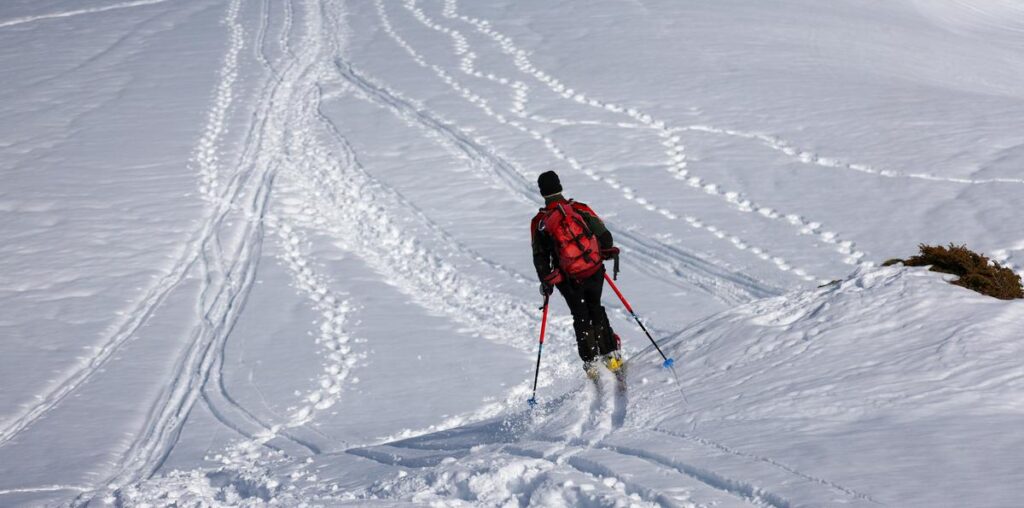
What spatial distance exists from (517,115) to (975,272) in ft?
35.3

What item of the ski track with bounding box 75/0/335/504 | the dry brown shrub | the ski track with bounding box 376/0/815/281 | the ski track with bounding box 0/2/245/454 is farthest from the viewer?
the ski track with bounding box 376/0/815/281

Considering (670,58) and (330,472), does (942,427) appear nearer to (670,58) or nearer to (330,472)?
(330,472)

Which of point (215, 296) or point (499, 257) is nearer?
point (215, 296)

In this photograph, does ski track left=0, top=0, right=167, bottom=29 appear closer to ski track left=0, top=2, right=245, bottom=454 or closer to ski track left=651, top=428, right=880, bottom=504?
ski track left=0, top=2, right=245, bottom=454

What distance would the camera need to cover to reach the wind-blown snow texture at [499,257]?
16.9ft

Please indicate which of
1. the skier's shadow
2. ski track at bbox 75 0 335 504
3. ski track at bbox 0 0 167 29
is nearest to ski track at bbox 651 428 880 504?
the skier's shadow

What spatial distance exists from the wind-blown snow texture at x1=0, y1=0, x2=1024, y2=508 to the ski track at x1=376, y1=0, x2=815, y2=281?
3.1 inches

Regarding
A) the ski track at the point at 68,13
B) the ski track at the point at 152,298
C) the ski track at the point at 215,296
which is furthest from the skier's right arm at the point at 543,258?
the ski track at the point at 68,13

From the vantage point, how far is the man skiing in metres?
6.73

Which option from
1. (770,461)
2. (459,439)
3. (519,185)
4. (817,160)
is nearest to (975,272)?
(770,461)

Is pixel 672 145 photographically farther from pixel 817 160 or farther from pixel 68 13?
pixel 68 13

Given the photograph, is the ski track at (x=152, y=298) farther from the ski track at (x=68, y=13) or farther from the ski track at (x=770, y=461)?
the ski track at (x=68, y=13)

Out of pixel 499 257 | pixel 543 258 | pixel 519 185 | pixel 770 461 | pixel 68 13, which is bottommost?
pixel 499 257

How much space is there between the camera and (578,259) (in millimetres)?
6848
